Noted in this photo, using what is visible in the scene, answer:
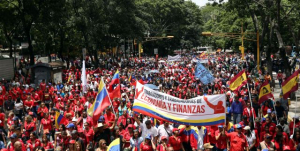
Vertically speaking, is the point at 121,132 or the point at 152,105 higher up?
the point at 152,105

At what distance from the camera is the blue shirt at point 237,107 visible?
45.5ft

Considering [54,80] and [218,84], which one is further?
[54,80]

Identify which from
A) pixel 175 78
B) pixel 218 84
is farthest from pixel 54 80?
pixel 218 84

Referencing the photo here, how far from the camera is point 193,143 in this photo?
31.1 ft

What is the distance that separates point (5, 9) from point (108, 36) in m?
15.5

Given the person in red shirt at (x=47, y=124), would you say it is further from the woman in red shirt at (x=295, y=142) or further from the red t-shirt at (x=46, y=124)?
the woman in red shirt at (x=295, y=142)

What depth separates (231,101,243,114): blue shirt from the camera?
13.9 meters

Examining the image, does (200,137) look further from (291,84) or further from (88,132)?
(291,84)

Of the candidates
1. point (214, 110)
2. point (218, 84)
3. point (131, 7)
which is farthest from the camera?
point (131, 7)

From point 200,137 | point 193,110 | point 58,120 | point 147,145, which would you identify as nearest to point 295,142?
point 200,137

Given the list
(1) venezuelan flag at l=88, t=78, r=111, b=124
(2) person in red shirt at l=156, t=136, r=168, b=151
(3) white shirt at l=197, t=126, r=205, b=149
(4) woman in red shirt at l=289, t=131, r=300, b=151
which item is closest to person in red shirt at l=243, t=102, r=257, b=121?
(3) white shirt at l=197, t=126, r=205, b=149

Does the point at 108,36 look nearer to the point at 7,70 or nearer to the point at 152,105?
the point at 7,70

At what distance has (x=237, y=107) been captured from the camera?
45.6 ft

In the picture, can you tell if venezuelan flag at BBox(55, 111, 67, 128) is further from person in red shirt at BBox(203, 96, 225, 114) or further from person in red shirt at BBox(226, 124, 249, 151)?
person in red shirt at BBox(226, 124, 249, 151)
